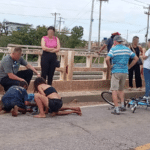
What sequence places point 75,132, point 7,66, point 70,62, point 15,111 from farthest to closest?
point 70,62 < point 7,66 < point 15,111 < point 75,132

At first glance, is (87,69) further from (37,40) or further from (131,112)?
(37,40)

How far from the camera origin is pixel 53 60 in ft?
25.7

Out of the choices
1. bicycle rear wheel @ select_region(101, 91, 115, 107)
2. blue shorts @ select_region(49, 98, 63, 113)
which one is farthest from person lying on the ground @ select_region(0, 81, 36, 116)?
bicycle rear wheel @ select_region(101, 91, 115, 107)

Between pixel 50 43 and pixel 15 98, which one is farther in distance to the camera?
pixel 50 43

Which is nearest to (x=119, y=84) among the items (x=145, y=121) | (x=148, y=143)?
(x=145, y=121)

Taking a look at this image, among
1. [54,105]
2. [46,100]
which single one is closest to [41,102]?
[46,100]

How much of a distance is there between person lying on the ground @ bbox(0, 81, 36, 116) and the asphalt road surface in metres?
0.19

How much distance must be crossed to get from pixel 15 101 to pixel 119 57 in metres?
2.68

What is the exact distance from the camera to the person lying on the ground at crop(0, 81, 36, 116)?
228 inches

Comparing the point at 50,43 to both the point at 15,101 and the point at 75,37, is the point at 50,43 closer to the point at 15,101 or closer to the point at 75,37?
the point at 15,101

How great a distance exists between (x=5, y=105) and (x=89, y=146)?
238 cm

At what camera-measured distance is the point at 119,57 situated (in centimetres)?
681

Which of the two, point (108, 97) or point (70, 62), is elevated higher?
point (70, 62)

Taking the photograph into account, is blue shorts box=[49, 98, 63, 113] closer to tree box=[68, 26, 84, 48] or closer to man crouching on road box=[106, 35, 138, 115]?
man crouching on road box=[106, 35, 138, 115]
